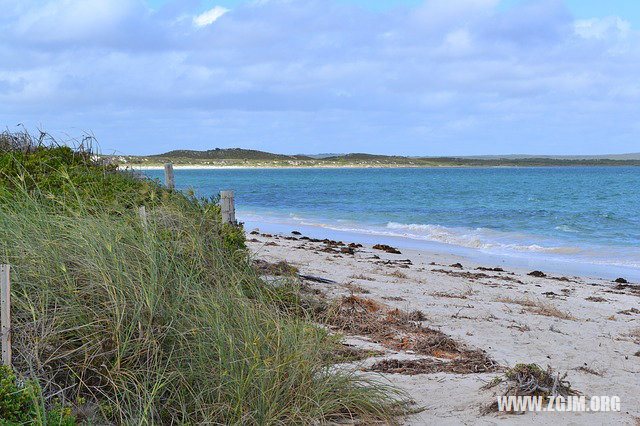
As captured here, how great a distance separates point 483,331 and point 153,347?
15.1 feet

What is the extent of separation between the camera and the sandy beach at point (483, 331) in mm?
5238

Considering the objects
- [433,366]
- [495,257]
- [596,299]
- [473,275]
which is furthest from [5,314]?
[495,257]

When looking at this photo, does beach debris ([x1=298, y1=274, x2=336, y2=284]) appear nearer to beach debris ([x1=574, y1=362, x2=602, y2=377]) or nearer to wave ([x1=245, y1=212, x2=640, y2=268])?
beach debris ([x1=574, y1=362, x2=602, y2=377])

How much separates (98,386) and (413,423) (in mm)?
2269

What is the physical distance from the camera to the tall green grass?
4.27m

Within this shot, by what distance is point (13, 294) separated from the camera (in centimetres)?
471

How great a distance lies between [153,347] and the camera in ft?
14.8

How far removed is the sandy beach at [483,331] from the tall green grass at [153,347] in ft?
2.44

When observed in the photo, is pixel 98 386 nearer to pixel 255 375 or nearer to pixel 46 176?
pixel 255 375

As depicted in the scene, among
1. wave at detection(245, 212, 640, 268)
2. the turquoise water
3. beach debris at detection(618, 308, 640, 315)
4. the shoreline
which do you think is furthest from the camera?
the turquoise water

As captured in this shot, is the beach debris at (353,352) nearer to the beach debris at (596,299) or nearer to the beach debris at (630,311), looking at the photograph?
the beach debris at (630,311)

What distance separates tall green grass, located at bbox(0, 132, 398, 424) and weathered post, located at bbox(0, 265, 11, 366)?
0.48ft

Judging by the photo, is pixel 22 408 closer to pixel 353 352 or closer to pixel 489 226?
pixel 353 352

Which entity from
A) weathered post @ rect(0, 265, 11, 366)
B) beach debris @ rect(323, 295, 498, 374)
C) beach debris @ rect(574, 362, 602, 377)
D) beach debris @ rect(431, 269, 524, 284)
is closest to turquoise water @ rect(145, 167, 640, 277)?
beach debris @ rect(431, 269, 524, 284)
